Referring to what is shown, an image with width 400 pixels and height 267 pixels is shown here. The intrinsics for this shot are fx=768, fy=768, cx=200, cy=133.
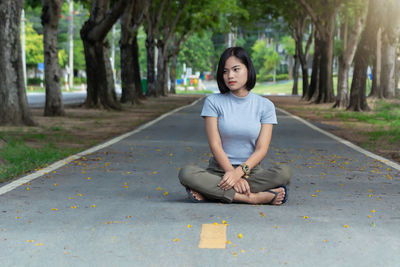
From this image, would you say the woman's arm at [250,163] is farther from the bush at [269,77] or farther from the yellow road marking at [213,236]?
the bush at [269,77]

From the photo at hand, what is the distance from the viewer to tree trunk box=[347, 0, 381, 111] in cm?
2819

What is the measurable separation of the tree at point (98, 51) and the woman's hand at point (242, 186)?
19642mm

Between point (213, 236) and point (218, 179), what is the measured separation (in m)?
1.43

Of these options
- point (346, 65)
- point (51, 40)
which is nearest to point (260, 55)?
point (346, 65)

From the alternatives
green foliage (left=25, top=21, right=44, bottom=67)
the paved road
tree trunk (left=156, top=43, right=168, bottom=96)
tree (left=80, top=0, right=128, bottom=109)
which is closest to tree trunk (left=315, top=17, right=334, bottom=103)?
tree (left=80, top=0, right=128, bottom=109)

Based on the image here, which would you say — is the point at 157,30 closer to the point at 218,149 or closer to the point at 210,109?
the point at 210,109

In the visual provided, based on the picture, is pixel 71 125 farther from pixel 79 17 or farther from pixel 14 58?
pixel 79 17

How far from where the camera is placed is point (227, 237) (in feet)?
18.6

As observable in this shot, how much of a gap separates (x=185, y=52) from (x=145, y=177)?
10009cm

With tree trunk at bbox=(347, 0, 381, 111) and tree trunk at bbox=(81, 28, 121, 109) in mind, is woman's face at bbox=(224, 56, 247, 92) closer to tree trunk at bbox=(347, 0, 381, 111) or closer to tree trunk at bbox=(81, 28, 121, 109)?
tree trunk at bbox=(81, 28, 121, 109)

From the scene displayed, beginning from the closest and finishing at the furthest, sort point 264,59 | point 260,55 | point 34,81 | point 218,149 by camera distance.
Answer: point 218,149 → point 34,81 → point 260,55 → point 264,59

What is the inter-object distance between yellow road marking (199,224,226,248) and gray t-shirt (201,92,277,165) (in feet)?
3.83

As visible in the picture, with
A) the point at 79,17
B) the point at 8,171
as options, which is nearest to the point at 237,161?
the point at 8,171

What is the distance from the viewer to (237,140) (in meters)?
7.07
